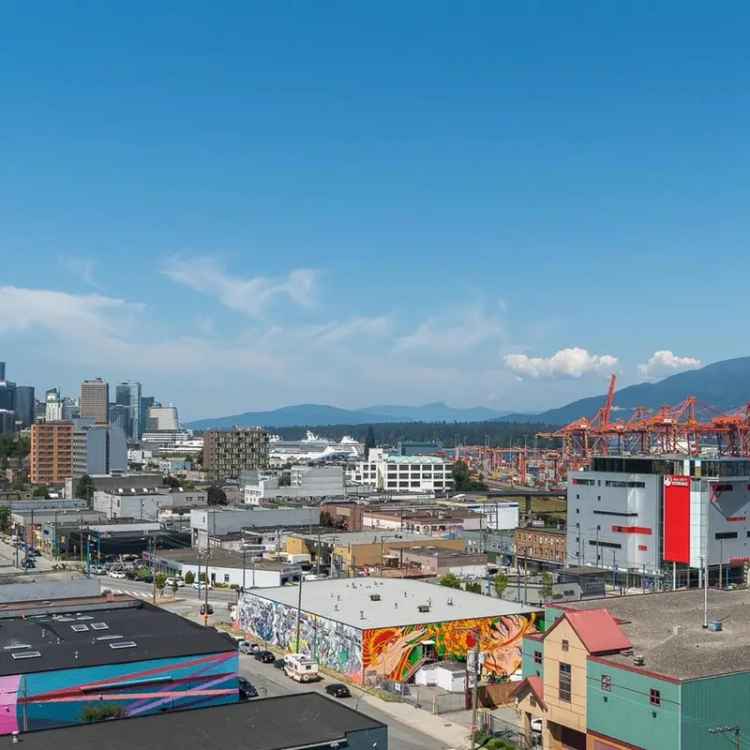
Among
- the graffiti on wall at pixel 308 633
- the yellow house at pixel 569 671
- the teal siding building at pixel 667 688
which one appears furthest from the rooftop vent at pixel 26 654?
the yellow house at pixel 569 671

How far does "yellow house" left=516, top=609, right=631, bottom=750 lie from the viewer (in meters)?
14.3

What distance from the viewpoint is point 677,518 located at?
3123 centimetres

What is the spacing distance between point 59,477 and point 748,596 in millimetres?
59814

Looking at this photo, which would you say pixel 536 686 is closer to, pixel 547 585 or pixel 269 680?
pixel 269 680

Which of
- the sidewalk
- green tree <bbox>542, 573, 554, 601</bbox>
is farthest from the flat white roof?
green tree <bbox>542, 573, 554, 601</bbox>

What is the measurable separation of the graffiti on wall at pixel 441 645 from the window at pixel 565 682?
16.1 ft

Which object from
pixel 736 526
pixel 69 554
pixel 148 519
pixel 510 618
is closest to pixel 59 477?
pixel 148 519

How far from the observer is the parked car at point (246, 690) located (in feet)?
57.3

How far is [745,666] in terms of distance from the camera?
13.7 m

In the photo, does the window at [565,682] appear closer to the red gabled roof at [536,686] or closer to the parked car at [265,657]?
the red gabled roof at [536,686]

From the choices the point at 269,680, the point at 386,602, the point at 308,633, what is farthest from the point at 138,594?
the point at 269,680

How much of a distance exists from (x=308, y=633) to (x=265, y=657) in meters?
1.01

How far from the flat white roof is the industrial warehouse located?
0.02m

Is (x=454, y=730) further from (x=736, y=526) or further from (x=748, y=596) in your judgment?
(x=736, y=526)
